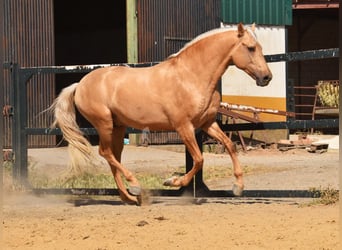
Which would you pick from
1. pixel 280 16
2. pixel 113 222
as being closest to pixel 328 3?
pixel 280 16

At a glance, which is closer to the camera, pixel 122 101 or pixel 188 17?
pixel 122 101

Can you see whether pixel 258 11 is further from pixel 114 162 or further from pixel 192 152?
pixel 192 152

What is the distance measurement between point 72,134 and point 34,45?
29.6ft

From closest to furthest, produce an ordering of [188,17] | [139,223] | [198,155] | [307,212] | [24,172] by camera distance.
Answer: [139,223] → [307,212] → [198,155] → [24,172] → [188,17]

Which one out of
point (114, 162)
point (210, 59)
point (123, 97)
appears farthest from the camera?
point (114, 162)

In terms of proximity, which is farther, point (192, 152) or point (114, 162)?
point (114, 162)

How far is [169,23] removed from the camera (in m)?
18.2

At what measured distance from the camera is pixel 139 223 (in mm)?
6000

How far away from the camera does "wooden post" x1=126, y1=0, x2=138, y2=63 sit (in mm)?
17531

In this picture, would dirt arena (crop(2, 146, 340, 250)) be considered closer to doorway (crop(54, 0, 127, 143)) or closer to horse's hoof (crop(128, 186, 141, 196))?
horse's hoof (crop(128, 186, 141, 196))

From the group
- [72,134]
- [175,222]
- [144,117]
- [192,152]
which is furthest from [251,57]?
[72,134]

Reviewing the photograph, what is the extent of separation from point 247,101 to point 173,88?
12352 mm

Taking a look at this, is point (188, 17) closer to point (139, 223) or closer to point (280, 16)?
point (280, 16)

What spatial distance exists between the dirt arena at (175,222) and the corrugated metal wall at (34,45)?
307 inches
